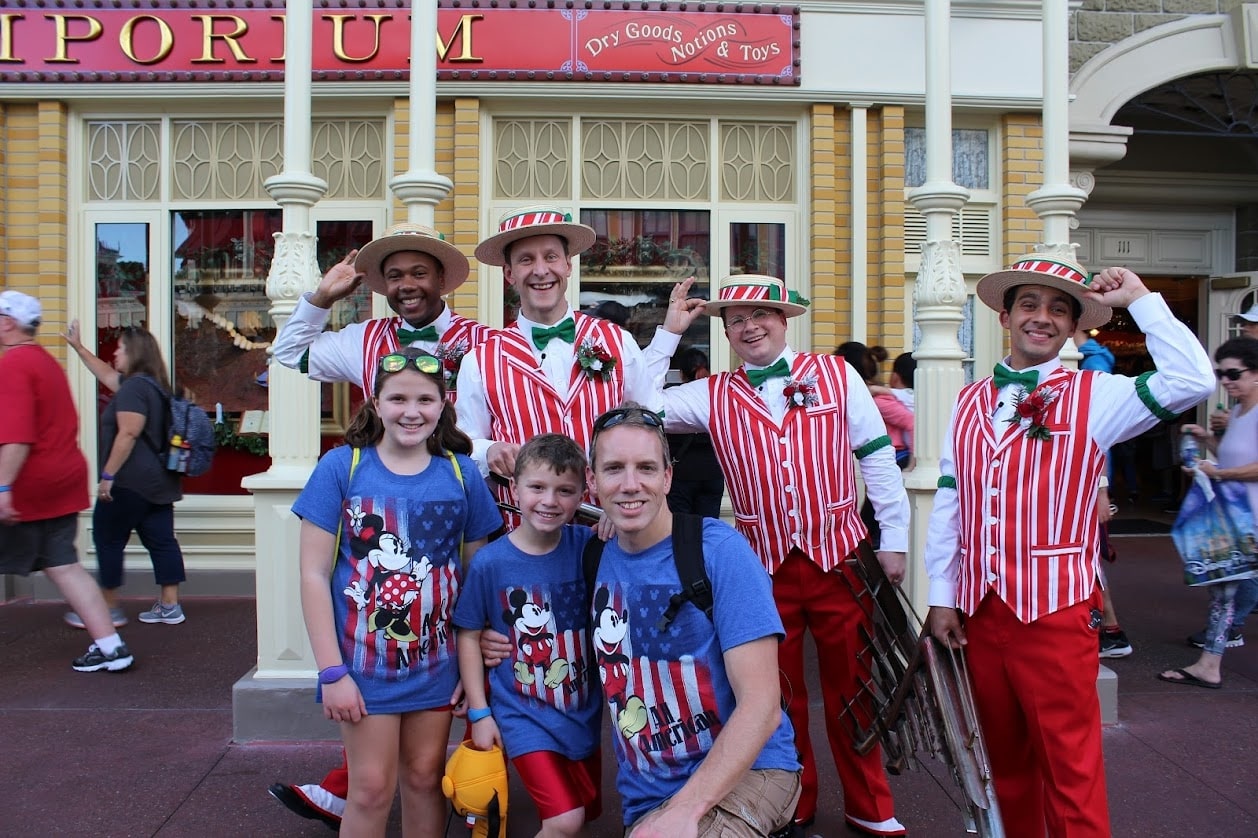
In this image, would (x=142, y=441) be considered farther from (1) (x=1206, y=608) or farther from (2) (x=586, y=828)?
(1) (x=1206, y=608)

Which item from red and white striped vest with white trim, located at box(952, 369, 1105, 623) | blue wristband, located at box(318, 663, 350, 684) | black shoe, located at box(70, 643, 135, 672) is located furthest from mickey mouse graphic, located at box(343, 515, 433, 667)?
black shoe, located at box(70, 643, 135, 672)

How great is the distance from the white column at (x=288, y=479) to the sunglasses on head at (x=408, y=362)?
165 centimetres

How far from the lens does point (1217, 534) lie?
502 cm

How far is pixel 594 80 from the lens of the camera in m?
6.71

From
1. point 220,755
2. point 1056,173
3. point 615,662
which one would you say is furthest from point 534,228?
point 1056,173

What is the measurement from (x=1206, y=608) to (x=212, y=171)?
283 inches

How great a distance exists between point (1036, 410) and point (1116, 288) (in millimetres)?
385

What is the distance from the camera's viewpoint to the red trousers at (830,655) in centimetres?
327

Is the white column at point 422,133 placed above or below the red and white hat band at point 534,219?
above

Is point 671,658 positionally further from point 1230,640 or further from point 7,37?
point 7,37

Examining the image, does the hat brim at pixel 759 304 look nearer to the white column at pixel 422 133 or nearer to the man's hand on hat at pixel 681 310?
the man's hand on hat at pixel 681 310

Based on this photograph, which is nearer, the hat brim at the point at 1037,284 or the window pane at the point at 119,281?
the hat brim at the point at 1037,284

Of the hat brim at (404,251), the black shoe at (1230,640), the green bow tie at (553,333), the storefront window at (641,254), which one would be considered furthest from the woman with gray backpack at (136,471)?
the black shoe at (1230,640)

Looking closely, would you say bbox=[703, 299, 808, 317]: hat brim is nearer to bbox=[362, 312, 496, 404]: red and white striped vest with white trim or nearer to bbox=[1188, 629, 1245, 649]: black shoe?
bbox=[362, 312, 496, 404]: red and white striped vest with white trim
